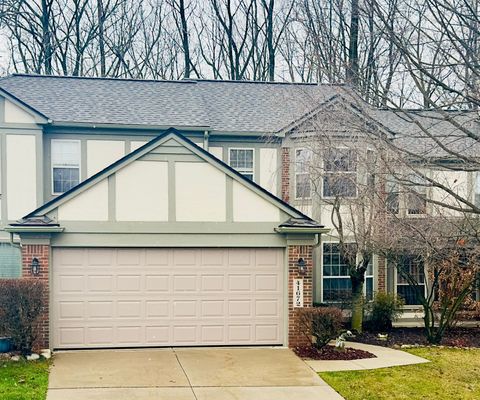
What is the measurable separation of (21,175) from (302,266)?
8.71 metres

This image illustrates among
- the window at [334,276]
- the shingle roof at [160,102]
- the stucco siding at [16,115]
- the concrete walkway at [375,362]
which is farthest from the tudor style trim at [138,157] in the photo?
the stucco siding at [16,115]

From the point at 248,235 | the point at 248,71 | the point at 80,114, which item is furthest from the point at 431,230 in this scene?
the point at 248,71

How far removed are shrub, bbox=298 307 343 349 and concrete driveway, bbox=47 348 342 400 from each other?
0.73 meters

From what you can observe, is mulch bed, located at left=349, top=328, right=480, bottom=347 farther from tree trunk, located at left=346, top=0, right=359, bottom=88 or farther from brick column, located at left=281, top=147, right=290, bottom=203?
tree trunk, located at left=346, top=0, right=359, bottom=88

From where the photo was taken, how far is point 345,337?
49.5 feet

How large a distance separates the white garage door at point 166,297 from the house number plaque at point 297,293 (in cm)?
37

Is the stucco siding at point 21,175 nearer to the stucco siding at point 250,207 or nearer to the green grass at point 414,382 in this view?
the stucco siding at point 250,207

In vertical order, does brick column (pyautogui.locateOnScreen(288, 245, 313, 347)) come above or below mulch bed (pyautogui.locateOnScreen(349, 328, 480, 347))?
above

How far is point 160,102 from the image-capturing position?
19.7 metres

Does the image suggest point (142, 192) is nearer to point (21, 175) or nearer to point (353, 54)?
point (353, 54)

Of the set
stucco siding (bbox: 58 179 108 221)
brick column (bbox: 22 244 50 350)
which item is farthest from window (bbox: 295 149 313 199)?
brick column (bbox: 22 244 50 350)

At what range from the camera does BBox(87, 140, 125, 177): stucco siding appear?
17.7 metres

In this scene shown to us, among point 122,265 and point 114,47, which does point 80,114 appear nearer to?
point 122,265

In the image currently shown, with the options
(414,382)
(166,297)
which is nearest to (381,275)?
(414,382)
